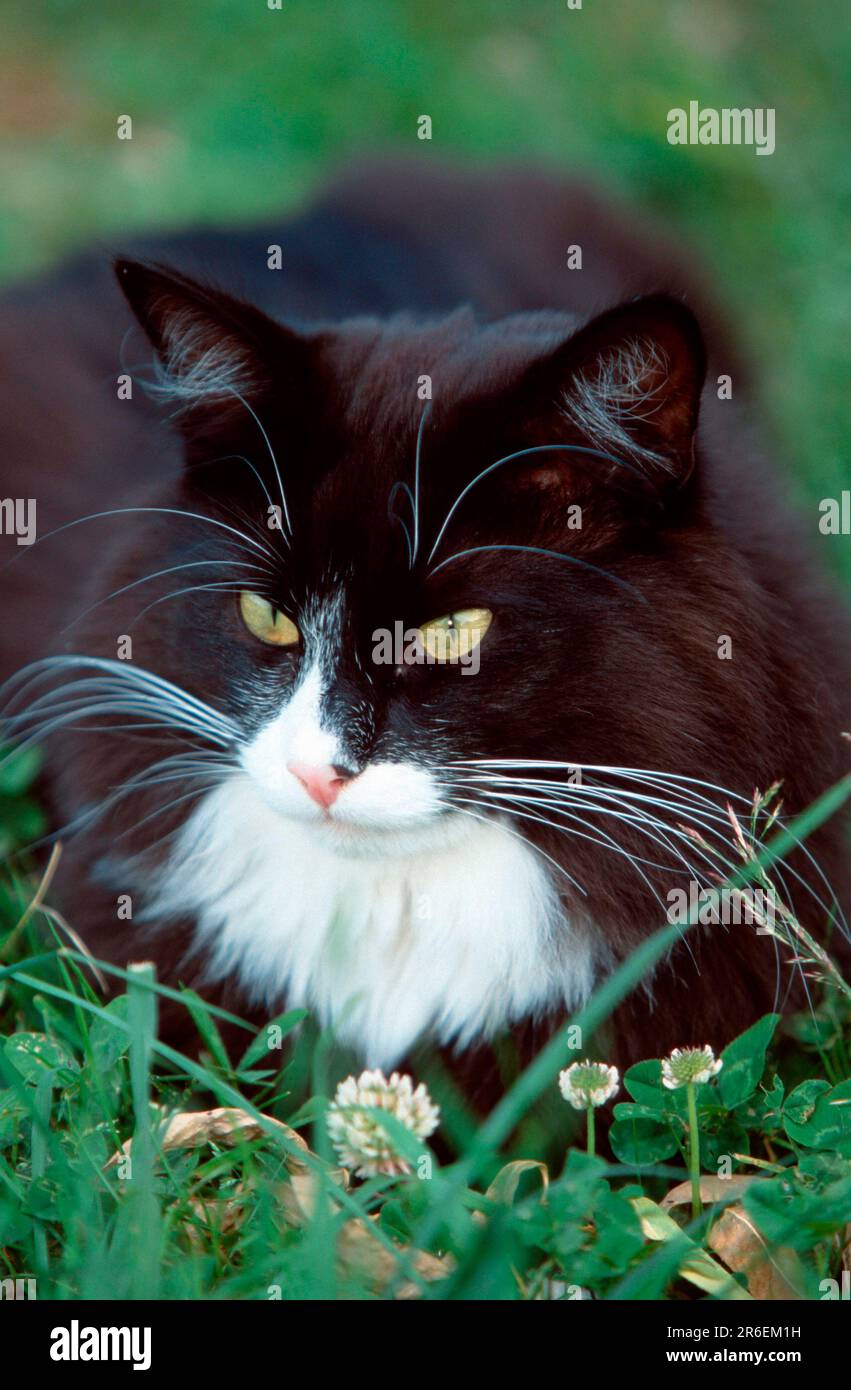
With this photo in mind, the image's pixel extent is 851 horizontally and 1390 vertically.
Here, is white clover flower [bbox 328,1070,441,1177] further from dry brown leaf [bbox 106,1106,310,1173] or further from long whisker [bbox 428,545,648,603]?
long whisker [bbox 428,545,648,603]

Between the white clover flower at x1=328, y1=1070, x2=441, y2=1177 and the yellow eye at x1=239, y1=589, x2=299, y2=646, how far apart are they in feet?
1.68

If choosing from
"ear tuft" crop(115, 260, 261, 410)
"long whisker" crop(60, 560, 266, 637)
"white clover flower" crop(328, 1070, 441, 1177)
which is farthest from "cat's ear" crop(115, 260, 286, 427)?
"white clover flower" crop(328, 1070, 441, 1177)

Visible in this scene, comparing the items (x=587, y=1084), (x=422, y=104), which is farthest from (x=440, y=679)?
(x=422, y=104)

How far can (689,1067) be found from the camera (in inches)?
59.0

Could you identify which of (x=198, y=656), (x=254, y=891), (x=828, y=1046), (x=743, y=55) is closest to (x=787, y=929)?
(x=828, y=1046)

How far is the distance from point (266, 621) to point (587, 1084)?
2.12ft

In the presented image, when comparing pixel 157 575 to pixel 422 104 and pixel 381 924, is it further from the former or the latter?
pixel 422 104

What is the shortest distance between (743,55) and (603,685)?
96.0 inches

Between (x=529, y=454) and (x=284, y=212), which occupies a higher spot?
(x=284, y=212)

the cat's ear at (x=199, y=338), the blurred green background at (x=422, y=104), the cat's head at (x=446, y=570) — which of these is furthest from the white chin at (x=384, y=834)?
the blurred green background at (x=422, y=104)

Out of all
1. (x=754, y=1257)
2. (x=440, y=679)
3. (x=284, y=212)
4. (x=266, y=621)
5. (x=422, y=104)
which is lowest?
(x=754, y=1257)

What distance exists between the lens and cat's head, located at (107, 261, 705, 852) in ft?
5.00

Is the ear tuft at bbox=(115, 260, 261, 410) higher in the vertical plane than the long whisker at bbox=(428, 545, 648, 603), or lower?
higher
